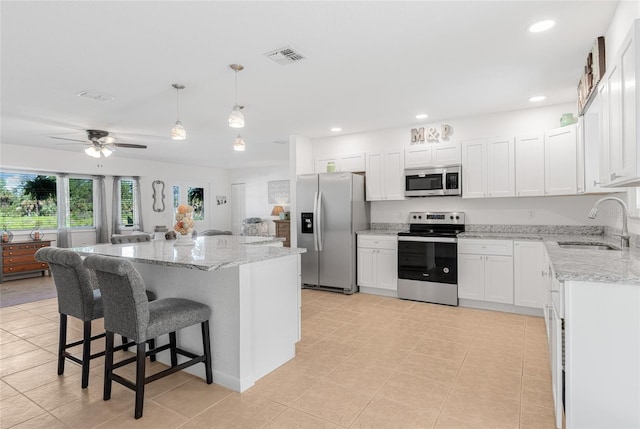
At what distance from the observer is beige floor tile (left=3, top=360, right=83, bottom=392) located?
8.38ft

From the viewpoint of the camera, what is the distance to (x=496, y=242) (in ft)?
13.8

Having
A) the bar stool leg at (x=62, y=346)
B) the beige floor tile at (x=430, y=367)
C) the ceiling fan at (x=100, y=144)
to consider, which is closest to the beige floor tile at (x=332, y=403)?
the beige floor tile at (x=430, y=367)

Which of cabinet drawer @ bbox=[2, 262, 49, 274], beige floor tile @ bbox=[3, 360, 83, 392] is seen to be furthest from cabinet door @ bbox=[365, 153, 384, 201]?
cabinet drawer @ bbox=[2, 262, 49, 274]

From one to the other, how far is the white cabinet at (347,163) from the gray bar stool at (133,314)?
3.79 meters

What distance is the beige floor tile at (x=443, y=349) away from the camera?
2.98 metres

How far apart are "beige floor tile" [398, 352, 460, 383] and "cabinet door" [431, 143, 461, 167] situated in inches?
110

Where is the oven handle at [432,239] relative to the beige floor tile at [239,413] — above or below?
above

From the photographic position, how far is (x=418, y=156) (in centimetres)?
509

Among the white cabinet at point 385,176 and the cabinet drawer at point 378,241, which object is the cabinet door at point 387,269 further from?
the white cabinet at point 385,176

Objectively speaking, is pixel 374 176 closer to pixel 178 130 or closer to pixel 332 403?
pixel 178 130

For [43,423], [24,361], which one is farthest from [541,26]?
[24,361]

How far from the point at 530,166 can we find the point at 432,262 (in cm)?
167

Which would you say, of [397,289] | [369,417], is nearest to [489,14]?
[369,417]

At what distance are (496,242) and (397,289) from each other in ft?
4.74
